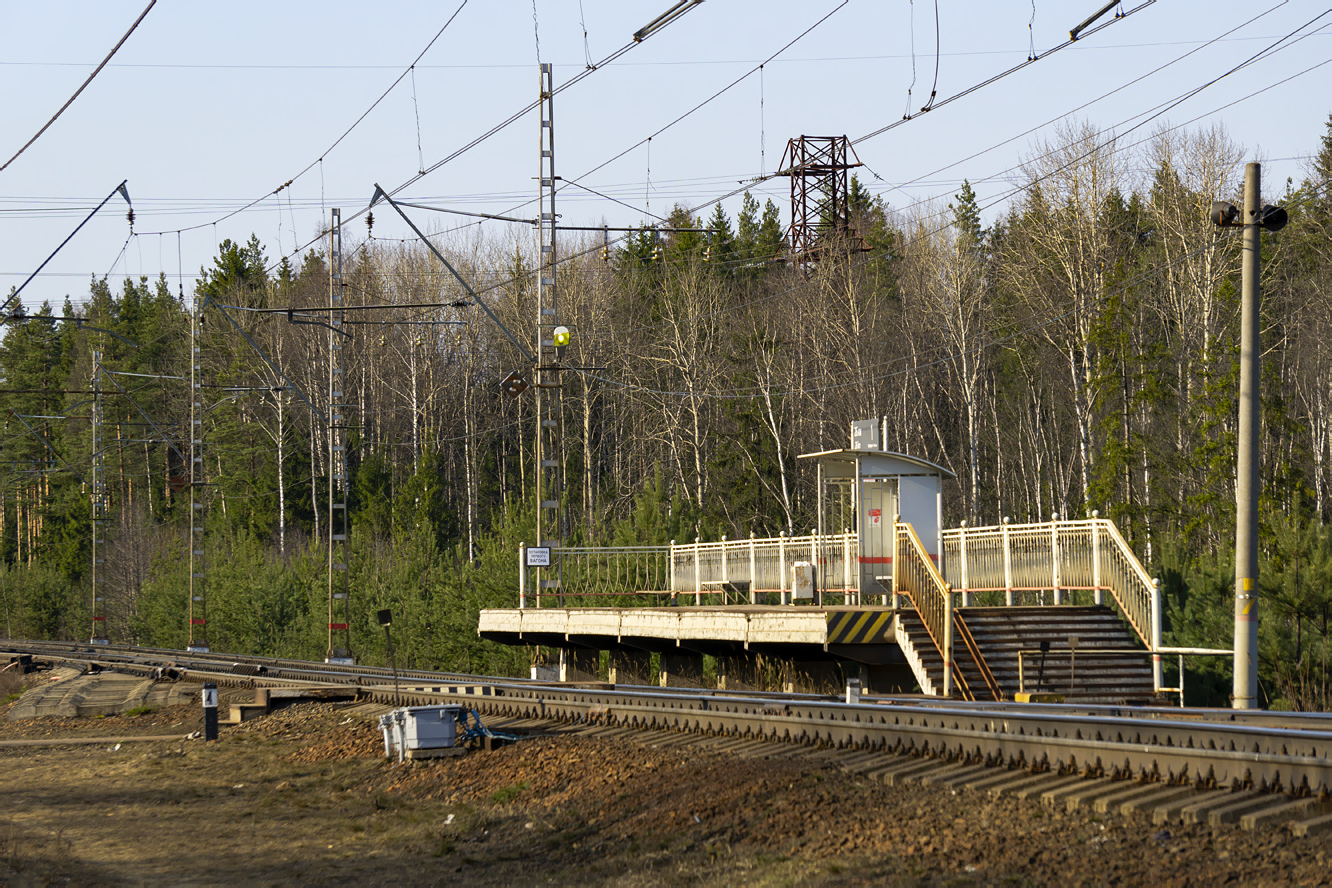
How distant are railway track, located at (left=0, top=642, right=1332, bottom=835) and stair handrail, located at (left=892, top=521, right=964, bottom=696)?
7.07ft

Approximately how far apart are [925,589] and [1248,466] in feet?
18.6

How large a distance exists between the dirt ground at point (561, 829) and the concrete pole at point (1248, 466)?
6284mm

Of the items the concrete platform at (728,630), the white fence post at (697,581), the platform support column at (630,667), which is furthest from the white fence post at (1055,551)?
the platform support column at (630,667)

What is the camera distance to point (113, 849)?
12.1m

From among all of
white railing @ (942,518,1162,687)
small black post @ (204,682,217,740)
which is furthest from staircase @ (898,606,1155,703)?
small black post @ (204,682,217,740)

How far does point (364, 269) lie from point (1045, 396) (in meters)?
42.7

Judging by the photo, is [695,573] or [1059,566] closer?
[1059,566]

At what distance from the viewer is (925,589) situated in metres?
19.5

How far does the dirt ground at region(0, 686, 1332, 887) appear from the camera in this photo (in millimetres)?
7641

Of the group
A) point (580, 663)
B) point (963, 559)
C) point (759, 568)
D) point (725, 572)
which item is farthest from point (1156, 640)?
point (580, 663)

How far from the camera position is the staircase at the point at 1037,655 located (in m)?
17.9

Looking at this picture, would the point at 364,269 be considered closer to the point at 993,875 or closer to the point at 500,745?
the point at 500,745

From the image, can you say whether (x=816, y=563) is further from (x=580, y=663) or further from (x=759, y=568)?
(x=580, y=663)

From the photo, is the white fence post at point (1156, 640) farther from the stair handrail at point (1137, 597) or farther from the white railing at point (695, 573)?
the white railing at point (695, 573)
